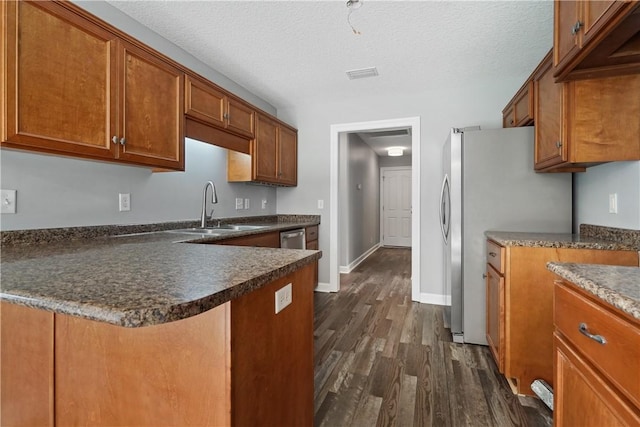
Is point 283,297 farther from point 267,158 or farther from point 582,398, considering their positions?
point 267,158

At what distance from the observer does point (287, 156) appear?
3.71m

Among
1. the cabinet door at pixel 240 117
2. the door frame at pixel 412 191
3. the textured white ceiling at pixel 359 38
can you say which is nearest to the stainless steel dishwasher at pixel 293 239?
the door frame at pixel 412 191

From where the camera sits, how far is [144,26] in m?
2.23

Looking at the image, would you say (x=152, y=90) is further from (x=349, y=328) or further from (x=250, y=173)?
(x=349, y=328)

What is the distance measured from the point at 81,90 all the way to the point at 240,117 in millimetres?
1400

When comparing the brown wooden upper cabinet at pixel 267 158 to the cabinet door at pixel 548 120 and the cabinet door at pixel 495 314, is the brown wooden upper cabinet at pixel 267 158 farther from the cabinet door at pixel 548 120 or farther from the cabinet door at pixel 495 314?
the cabinet door at pixel 548 120

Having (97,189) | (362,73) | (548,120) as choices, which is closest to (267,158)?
(362,73)

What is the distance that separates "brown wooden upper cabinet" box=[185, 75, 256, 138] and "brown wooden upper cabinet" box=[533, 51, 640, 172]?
2358 millimetres

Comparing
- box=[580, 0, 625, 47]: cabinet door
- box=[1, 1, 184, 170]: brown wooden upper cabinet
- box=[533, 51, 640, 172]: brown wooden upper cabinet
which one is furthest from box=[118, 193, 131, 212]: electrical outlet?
box=[533, 51, 640, 172]: brown wooden upper cabinet

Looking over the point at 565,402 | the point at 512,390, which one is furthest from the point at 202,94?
the point at 512,390

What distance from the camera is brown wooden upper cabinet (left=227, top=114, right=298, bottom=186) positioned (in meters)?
3.12

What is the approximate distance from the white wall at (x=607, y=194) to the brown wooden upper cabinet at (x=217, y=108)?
2743 mm

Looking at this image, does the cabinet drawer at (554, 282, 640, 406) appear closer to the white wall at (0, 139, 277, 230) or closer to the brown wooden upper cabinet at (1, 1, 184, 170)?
the brown wooden upper cabinet at (1, 1, 184, 170)

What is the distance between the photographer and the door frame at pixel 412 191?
11.2 feet
